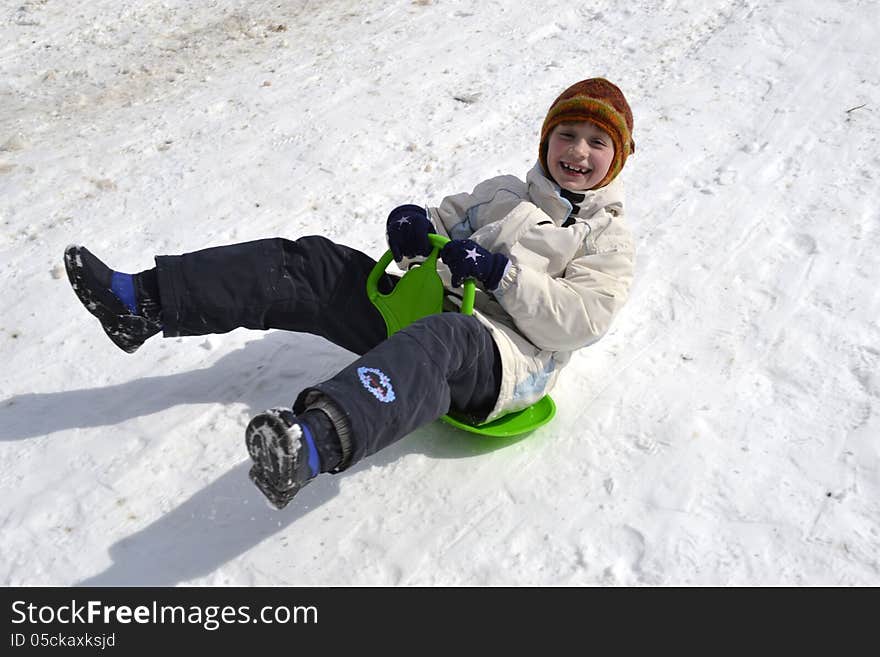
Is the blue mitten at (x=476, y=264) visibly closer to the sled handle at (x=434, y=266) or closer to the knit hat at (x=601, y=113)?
the sled handle at (x=434, y=266)

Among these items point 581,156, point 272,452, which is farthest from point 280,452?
point 581,156

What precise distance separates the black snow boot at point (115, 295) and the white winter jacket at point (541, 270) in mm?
798

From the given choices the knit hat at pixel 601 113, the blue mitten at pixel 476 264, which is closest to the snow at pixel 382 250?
the blue mitten at pixel 476 264

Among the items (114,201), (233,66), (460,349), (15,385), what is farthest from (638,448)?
(233,66)

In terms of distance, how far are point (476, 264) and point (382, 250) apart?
1.19 metres

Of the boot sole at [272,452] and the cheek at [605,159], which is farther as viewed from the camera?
the cheek at [605,159]

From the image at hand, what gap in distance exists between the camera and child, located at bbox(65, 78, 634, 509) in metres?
2.08

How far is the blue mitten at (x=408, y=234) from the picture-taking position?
8.20ft

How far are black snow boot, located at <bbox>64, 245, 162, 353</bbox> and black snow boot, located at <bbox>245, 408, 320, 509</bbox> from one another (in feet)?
2.39

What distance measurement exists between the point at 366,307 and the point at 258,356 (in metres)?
0.51

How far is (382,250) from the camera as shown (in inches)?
134

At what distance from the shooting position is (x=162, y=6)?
532 centimetres

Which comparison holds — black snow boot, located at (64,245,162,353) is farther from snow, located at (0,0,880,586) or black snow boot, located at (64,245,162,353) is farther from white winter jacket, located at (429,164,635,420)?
white winter jacket, located at (429,164,635,420)
